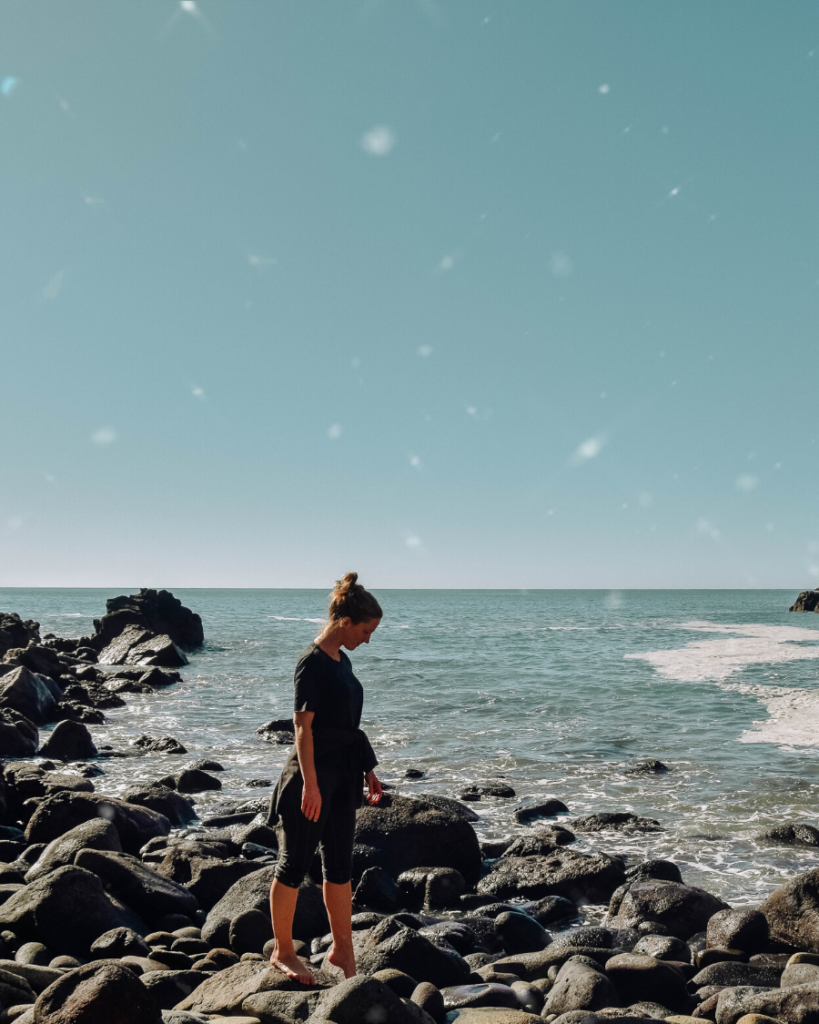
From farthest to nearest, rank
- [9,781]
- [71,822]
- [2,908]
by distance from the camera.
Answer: [9,781] < [71,822] < [2,908]

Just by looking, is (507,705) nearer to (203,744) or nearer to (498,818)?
(203,744)

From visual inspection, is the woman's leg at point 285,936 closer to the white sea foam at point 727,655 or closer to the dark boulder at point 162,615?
the white sea foam at point 727,655

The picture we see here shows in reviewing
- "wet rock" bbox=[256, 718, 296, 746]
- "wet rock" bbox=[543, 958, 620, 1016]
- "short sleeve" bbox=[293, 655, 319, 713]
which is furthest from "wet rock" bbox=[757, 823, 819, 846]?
"wet rock" bbox=[256, 718, 296, 746]

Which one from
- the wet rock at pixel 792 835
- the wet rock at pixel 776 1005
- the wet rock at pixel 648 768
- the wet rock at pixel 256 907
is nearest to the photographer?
the wet rock at pixel 776 1005

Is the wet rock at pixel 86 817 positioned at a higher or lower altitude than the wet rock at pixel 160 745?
higher

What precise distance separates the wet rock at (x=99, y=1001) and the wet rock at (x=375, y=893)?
383cm

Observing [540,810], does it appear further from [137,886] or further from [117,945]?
[117,945]

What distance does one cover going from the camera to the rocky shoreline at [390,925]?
4168 millimetres

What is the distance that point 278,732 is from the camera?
15617 mm

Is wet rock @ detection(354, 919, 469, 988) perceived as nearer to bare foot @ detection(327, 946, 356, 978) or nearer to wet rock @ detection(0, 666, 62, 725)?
bare foot @ detection(327, 946, 356, 978)

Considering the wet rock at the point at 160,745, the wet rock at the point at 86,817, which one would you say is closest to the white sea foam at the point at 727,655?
the wet rock at the point at 160,745

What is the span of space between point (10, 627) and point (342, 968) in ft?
91.6

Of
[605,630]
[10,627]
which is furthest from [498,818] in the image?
[605,630]

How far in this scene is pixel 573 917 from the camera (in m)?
7.23
